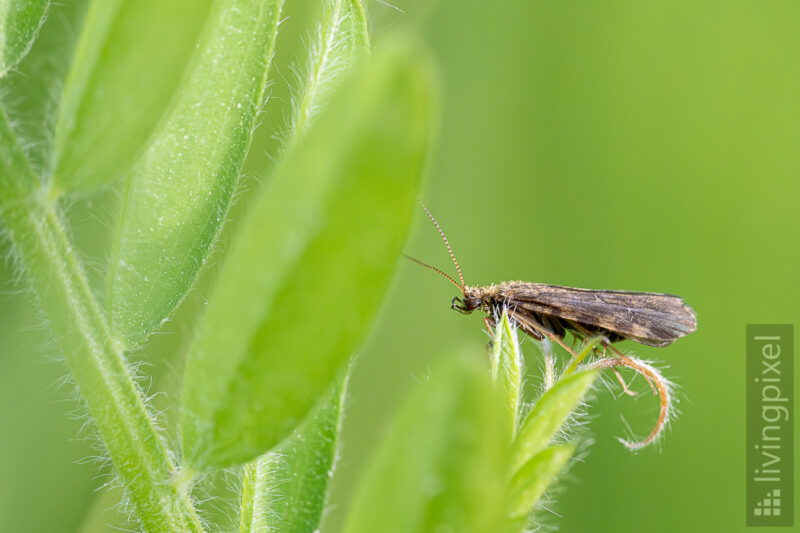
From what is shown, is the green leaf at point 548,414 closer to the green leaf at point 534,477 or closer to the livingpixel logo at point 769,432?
the green leaf at point 534,477

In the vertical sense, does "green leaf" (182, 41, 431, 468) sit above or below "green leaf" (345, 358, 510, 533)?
above

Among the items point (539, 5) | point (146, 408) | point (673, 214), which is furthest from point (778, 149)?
point (146, 408)

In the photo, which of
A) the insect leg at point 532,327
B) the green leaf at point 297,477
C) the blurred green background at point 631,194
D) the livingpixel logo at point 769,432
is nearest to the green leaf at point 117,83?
the green leaf at point 297,477

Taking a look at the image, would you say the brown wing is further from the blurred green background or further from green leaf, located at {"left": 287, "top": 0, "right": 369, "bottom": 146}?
green leaf, located at {"left": 287, "top": 0, "right": 369, "bottom": 146}

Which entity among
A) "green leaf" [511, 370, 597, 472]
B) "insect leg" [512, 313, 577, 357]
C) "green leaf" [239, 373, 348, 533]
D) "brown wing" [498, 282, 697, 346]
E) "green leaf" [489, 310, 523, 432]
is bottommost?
"green leaf" [239, 373, 348, 533]

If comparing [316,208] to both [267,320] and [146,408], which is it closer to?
[267,320]

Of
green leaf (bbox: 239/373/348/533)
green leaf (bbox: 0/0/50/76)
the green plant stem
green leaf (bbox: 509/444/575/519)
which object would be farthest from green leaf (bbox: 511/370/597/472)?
green leaf (bbox: 0/0/50/76)

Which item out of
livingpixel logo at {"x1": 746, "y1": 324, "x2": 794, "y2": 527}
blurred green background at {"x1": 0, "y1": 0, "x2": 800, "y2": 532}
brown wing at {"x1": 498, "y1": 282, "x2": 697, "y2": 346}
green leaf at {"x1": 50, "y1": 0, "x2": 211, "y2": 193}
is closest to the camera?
green leaf at {"x1": 50, "y1": 0, "x2": 211, "y2": 193}
